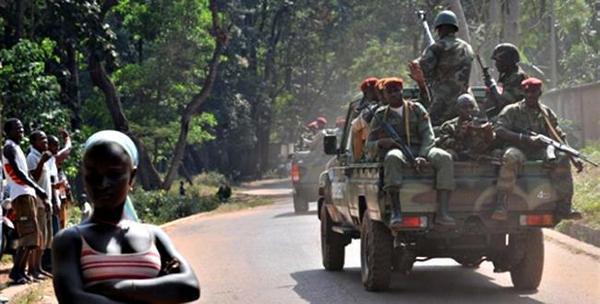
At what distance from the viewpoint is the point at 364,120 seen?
1180 cm

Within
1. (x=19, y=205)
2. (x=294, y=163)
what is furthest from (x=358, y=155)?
(x=294, y=163)

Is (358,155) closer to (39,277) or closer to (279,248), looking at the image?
(39,277)

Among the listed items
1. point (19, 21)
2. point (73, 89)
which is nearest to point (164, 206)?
point (73, 89)

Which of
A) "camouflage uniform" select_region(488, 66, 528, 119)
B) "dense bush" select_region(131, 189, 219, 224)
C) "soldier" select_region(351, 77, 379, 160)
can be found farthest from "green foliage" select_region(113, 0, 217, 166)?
"camouflage uniform" select_region(488, 66, 528, 119)

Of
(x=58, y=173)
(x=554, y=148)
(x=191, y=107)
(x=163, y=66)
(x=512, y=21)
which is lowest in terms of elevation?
(x=58, y=173)

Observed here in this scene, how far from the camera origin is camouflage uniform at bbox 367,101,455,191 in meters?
10.4

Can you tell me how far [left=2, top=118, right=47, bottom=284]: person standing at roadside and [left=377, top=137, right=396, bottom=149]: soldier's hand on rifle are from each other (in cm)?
346

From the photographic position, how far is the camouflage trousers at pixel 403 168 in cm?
1038

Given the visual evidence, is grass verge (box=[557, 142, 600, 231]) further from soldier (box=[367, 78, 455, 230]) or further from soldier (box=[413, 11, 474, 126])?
soldier (box=[367, 78, 455, 230])

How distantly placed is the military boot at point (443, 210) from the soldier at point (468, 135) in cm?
57

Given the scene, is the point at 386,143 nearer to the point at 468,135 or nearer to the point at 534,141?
the point at 468,135

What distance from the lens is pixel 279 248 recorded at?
54.5 ft

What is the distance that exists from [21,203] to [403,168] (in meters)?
3.85

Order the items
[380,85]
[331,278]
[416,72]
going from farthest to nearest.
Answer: [331,278], [416,72], [380,85]
